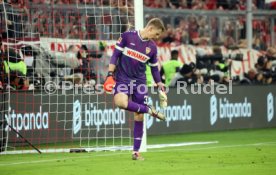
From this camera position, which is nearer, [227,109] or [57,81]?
[57,81]

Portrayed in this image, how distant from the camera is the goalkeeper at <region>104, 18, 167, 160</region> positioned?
14570mm

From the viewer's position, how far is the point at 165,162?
1396 centimetres

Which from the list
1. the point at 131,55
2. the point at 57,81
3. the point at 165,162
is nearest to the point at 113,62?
the point at 131,55

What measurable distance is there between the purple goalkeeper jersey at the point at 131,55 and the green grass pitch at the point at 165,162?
150cm

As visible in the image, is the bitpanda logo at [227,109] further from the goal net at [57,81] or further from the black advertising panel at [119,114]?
the goal net at [57,81]

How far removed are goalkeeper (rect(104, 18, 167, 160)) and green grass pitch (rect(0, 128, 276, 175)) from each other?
799 mm

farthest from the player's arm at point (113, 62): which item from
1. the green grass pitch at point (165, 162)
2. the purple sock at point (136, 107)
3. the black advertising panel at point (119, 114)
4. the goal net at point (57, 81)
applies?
the black advertising panel at point (119, 114)


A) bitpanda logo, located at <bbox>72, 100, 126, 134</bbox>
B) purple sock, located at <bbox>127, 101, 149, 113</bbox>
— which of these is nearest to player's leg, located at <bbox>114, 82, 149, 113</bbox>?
purple sock, located at <bbox>127, 101, 149, 113</bbox>

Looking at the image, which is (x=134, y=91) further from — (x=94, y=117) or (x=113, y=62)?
(x=94, y=117)

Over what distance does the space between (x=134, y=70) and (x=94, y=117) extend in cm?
606

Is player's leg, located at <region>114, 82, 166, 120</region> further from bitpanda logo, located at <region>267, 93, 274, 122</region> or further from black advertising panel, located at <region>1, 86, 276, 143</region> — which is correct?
bitpanda logo, located at <region>267, 93, 274, 122</region>

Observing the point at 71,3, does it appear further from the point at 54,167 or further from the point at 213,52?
the point at 54,167

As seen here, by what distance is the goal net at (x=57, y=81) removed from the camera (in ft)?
61.9

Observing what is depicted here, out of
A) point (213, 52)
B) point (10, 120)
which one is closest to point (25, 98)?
point (10, 120)
